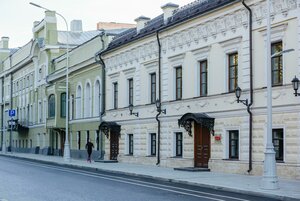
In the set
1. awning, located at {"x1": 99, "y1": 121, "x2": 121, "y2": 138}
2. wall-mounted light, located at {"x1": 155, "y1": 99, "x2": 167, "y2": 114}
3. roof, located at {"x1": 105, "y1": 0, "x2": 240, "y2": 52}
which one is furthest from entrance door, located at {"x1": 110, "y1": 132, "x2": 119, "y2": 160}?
wall-mounted light, located at {"x1": 155, "y1": 99, "x2": 167, "y2": 114}

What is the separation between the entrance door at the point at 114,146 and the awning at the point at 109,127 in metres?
0.38

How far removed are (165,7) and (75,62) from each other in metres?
15.5

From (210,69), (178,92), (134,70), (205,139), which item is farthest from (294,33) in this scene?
(134,70)

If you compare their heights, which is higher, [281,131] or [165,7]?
[165,7]

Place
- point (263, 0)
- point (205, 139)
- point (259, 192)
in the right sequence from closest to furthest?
point (259, 192) < point (263, 0) < point (205, 139)

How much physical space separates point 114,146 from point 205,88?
12272 millimetres

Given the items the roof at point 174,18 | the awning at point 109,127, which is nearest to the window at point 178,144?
the roof at point 174,18

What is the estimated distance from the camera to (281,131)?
22.3 metres

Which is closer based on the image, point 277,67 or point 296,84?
point 296,84

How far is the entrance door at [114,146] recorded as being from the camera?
125ft

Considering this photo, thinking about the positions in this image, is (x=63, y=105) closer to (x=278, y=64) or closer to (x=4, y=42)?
(x=278, y=64)

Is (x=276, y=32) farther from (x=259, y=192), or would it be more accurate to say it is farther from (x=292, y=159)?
(x=259, y=192)

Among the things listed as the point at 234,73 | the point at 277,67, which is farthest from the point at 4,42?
the point at 277,67

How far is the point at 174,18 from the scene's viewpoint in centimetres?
3120
